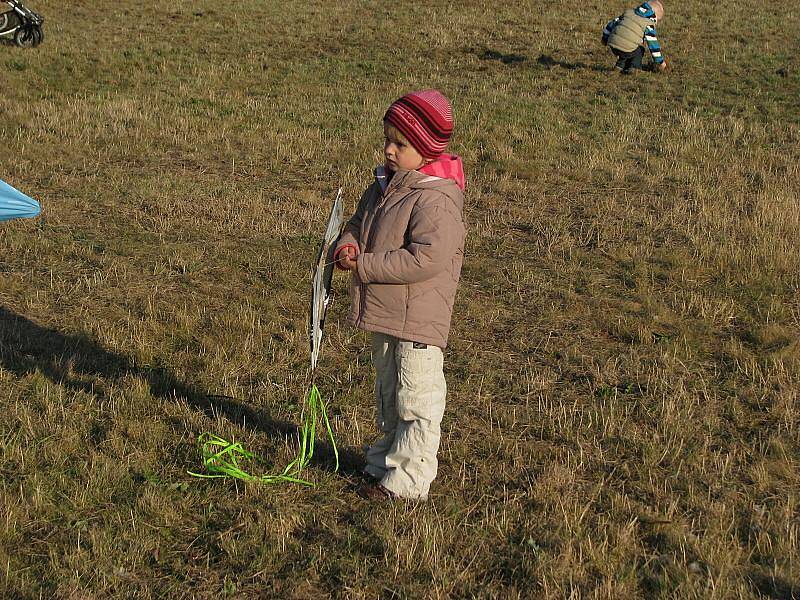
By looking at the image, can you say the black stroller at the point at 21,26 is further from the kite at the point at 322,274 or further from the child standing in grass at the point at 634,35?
the kite at the point at 322,274

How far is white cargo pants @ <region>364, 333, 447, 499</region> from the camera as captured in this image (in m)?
4.63

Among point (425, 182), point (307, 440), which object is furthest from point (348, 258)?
point (307, 440)

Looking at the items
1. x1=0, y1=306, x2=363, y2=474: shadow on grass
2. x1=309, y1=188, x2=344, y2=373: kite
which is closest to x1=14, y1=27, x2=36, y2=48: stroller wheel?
x1=0, y1=306, x2=363, y2=474: shadow on grass

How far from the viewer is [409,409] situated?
15.3 ft

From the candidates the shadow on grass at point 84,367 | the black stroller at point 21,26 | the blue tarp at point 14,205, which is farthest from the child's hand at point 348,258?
the black stroller at point 21,26

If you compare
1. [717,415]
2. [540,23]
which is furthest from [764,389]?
[540,23]

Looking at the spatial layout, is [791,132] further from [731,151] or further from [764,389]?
[764,389]

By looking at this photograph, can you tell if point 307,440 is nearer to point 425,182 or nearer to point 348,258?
point 348,258

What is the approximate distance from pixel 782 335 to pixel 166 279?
5101 mm

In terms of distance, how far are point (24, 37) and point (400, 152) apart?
16.5 metres

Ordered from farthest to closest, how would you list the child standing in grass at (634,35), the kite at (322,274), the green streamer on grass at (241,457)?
the child standing in grass at (634,35)
the green streamer on grass at (241,457)
the kite at (322,274)

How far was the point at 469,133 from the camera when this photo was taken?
1405 centimetres

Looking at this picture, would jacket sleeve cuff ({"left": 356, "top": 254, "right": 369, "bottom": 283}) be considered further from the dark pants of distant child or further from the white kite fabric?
the dark pants of distant child

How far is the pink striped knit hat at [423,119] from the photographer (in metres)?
4.34
